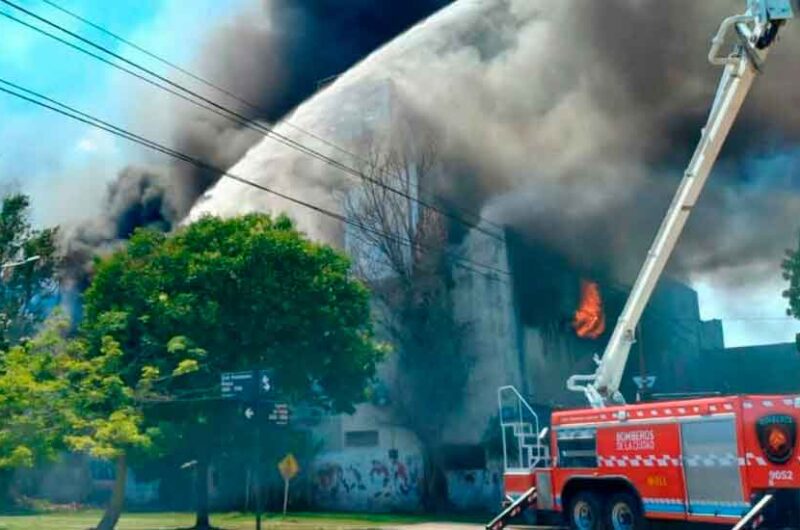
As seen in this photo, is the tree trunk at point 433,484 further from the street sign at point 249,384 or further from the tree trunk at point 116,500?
the street sign at point 249,384

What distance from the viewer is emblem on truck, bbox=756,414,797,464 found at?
1252cm

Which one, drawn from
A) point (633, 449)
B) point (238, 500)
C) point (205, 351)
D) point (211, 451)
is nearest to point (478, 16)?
point (205, 351)

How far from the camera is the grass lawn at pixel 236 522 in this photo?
92.5 feet

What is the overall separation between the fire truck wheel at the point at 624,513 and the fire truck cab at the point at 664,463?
0.7 inches

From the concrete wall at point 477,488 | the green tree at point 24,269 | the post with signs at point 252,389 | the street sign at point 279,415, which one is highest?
the green tree at point 24,269

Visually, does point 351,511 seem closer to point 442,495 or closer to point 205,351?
point 442,495

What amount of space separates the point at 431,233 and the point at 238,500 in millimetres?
15033

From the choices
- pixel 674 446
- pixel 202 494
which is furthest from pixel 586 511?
pixel 202 494

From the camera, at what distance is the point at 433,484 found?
117 ft

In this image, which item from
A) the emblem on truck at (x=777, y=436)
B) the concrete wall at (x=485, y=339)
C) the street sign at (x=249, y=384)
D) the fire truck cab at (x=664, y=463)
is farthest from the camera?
the concrete wall at (x=485, y=339)

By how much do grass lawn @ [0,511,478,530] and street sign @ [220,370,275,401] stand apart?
25.7 ft

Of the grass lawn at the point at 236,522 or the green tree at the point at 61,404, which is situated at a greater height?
the green tree at the point at 61,404

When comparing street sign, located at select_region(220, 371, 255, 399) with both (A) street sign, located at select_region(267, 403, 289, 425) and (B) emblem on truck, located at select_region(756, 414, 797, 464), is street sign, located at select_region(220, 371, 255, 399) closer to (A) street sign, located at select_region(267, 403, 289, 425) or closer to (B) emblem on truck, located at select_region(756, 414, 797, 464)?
(A) street sign, located at select_region(267, 403, 289, 425)

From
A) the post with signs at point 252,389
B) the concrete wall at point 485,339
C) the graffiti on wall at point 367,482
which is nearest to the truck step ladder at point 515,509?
the post with signs at point 252,389
